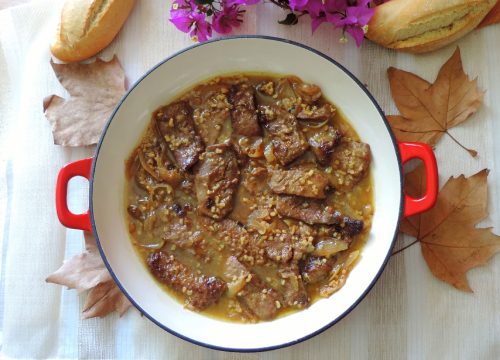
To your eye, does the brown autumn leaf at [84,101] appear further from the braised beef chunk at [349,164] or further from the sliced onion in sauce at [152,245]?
the braised beef chunk at [349,164]

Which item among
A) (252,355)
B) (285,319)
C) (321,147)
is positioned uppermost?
(321,147)

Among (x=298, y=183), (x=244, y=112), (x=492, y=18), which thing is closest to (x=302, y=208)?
(x=298, y=183)

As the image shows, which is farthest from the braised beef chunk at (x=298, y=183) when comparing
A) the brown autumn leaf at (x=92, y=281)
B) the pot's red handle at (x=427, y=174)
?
the brown autumn leaf at (x=92, y=281)

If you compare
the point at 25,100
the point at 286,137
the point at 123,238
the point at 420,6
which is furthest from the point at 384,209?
the point at 25,100

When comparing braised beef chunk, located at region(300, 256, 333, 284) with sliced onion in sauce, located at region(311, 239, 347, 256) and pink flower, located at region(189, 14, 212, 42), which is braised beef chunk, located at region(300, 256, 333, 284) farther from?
pink flower, located at region(189, 14, 212, 42)

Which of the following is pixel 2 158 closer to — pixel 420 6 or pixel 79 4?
pixel 79 4

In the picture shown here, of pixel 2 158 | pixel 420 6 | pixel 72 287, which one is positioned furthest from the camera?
pixel 2 158
